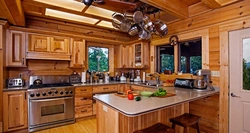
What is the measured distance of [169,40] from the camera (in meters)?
3.64

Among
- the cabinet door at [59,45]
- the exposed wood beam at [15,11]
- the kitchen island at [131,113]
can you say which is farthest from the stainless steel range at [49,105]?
the kitchen island at [131,113]

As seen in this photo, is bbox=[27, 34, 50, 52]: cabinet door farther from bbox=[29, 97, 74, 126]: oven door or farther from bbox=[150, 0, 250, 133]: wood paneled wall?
bbox=[150, 0, 250, 133]: wood paneled wall

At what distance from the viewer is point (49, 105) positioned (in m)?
3.11

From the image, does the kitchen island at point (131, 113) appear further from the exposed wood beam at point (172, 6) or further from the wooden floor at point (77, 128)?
the exposed wood beam at point (172, 6)

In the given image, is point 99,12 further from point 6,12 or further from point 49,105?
point 49,105

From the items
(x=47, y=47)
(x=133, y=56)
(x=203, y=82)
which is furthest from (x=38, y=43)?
(x=203, y=82)

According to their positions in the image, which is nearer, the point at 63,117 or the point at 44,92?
the point at 44,92

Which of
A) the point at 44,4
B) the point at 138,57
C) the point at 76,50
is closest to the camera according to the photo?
the point at 44,4

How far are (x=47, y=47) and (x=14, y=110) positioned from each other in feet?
4.89

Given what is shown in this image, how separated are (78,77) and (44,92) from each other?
1047 mm

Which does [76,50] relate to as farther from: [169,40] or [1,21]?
[169,40]

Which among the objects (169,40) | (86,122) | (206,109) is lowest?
(86,122)

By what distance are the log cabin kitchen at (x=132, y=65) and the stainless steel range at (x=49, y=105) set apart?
0.02 meters

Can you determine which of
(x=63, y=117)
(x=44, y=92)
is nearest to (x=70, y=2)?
(x=44, y=92)
